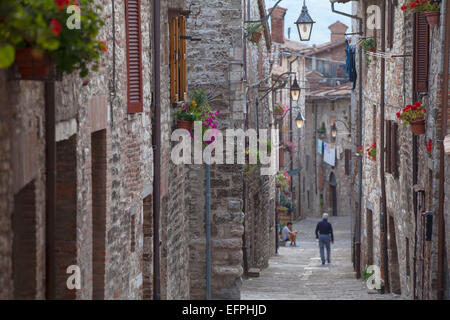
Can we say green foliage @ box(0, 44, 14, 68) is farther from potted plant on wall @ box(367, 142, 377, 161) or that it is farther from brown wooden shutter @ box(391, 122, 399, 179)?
potted plant on wall @ box(367, 142, 377, 161)

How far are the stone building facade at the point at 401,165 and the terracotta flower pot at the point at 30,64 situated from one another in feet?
23.7

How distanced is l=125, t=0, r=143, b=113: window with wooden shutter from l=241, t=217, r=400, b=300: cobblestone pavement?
6.43m

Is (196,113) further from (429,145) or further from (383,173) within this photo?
(383,173)

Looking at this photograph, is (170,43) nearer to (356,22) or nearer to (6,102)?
(6,102)

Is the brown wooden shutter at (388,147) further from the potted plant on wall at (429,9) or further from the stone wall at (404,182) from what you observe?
the potted plant on wall at (429,9)

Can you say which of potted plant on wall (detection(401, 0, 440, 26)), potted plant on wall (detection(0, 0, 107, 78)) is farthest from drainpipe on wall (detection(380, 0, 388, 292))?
potted plant on wall (detection(0, 0, 107, 78))

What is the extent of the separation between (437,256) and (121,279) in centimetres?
520

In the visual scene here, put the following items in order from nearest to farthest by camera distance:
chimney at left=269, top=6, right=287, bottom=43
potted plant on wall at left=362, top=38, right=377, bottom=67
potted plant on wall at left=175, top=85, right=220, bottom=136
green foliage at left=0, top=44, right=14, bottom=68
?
green foliage at left=0, top=44, right=14, bottom=68 → potted plant on wall at left=175, top=85, right=220, bottom=136 → potted plant on wall at left=362, top=38, right=377, bottom=67 → chimney at left=269, top=6, right=287, bottom=43

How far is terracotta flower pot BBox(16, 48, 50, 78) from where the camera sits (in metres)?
4.41

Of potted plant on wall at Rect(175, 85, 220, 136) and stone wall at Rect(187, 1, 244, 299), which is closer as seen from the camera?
potted plant on wall at Rect(175, 85, 220, 136)

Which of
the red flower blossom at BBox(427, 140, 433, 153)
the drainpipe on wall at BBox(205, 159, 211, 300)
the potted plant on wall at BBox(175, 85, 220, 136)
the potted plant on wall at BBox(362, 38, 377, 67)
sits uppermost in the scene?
the potted plant on wall at BBox(362, 38, 377, 67)

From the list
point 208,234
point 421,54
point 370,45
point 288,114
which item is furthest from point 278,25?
point 421,54

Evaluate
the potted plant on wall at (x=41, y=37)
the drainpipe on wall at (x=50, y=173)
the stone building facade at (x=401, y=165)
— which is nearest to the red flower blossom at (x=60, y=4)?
the potted plant on wall at (x=41, y=37)

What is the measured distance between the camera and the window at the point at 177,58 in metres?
11.4
